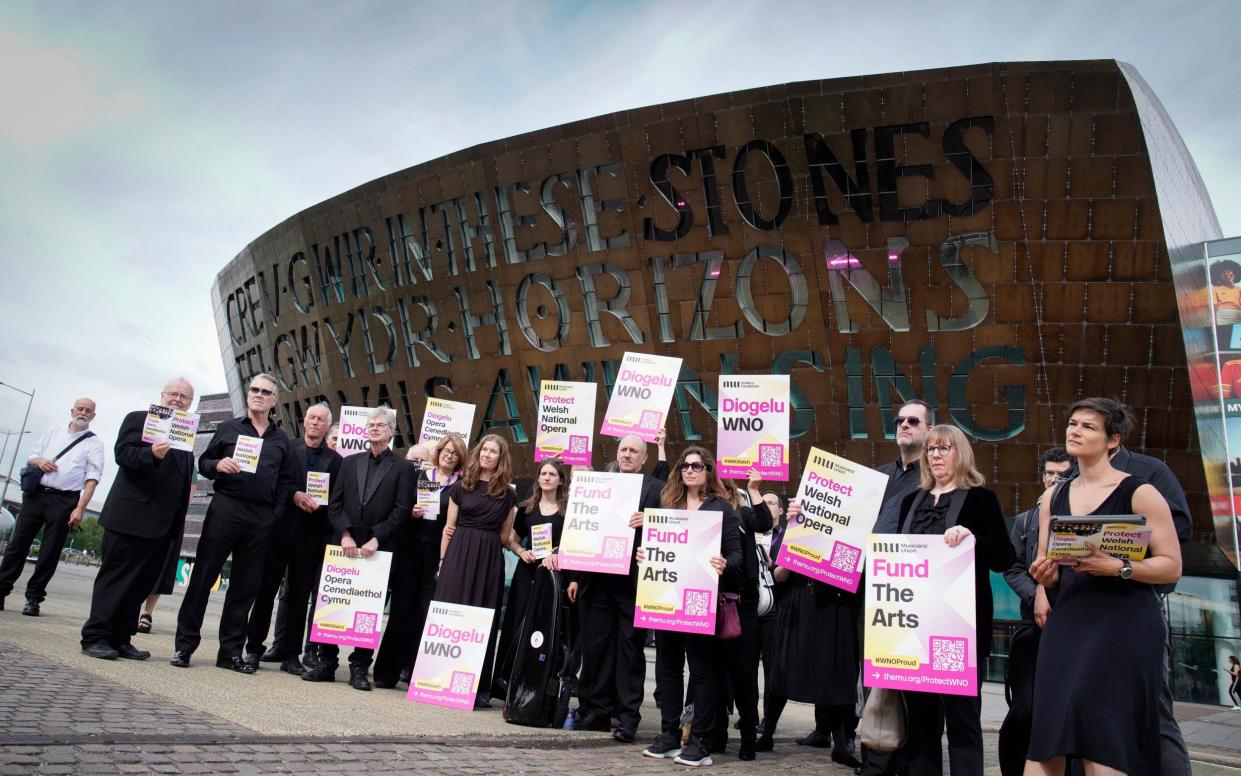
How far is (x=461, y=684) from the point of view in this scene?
6863 mm

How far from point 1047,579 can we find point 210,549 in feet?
20.6

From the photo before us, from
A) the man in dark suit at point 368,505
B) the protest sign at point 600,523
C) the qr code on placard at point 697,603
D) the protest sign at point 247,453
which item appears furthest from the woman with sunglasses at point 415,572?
the qr code on placard at point 697,603

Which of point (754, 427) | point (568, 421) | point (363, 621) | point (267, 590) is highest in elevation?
point (568, 421)

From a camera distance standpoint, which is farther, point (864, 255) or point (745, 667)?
point (864, 255)

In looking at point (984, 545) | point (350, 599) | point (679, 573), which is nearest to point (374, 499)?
point (350, 599)

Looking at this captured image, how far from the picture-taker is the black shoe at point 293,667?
8.06 m

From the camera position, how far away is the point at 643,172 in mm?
23812

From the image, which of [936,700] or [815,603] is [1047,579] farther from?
[815,603]

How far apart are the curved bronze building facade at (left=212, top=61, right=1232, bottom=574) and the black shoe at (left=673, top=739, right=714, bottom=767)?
17350 millimetres

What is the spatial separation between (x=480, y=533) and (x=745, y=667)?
2472 mm

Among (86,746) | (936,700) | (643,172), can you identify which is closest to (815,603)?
(936,700)

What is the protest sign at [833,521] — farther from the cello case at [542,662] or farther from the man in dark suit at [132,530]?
the man in dark suit at [132,530]

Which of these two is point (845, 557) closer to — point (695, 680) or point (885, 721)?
point (695, 680)

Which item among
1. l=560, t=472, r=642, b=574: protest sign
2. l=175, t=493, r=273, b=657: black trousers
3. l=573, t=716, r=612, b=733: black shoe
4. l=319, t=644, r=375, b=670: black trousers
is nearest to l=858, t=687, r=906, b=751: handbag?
l=560, t=472, r=642, b=574: protest sign
